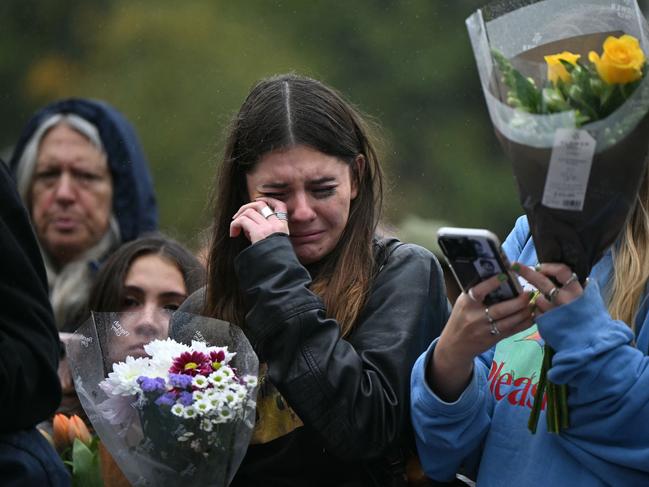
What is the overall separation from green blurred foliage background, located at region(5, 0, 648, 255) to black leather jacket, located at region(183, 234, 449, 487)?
4.78 metres

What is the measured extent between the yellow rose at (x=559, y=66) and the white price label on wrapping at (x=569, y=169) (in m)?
0.13

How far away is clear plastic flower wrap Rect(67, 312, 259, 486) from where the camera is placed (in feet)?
10.4

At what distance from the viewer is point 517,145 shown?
2.68m

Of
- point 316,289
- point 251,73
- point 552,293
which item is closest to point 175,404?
point 316,289

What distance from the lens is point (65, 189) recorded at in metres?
5.92

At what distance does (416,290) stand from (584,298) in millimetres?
722

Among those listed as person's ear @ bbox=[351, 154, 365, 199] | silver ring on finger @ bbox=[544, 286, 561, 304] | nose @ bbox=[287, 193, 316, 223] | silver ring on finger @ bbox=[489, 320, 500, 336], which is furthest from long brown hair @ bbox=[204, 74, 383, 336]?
silver ring on finger @ bbox=[544, 286, 561, 304]

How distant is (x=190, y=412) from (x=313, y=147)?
2.65 feet

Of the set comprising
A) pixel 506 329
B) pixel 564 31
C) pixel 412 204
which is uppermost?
pixel 564 31

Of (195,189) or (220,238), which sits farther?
(195,189)

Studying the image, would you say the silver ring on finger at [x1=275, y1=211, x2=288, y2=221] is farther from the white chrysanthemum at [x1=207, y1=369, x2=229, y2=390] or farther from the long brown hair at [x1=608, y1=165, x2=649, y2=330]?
the long brown hair at [x1=608, y1=165, x2=649, y2=330]

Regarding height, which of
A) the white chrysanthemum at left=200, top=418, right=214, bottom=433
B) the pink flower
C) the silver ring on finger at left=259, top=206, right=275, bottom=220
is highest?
the silver ring on finger at left=259, top=206, right=275, bottom=220

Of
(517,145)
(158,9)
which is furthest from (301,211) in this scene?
(158,9)

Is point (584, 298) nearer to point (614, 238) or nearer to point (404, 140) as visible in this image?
point (614, 238)
